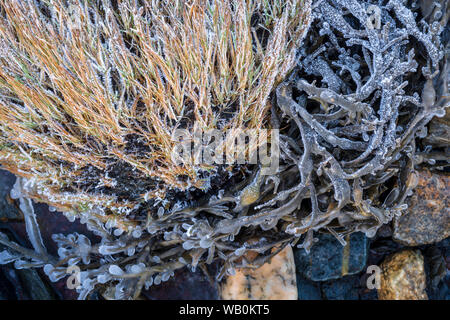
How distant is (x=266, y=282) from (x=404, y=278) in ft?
1.87

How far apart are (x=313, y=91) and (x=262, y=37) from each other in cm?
22

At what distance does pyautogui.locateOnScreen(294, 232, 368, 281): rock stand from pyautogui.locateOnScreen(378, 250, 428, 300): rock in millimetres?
112

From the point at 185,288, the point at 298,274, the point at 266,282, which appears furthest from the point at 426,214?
the point at 185,288

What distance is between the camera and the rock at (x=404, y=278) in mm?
1478

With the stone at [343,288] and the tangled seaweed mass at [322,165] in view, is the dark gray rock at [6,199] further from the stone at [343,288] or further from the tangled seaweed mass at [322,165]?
the stone at [343,288]

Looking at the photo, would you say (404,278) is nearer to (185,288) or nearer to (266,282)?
(266,282)

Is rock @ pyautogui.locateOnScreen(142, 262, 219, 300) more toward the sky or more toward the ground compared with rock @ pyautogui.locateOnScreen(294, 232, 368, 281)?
more toward the ground

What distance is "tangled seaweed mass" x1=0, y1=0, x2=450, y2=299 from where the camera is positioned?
1.10m

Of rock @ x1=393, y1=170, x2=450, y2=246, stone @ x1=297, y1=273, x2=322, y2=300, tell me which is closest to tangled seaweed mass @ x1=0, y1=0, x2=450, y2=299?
rock @ x1=393, y1=170, x2=450, y2=246

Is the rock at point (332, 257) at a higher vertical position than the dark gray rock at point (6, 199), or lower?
lower

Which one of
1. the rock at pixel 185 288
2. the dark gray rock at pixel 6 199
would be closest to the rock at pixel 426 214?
the rock at pixel 185 288

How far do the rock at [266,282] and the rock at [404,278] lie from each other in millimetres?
402

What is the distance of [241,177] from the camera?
4.30 feet

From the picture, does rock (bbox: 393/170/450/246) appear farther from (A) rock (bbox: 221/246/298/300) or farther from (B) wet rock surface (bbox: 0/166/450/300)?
(A) rock (bbox: 221/246/298/300)
